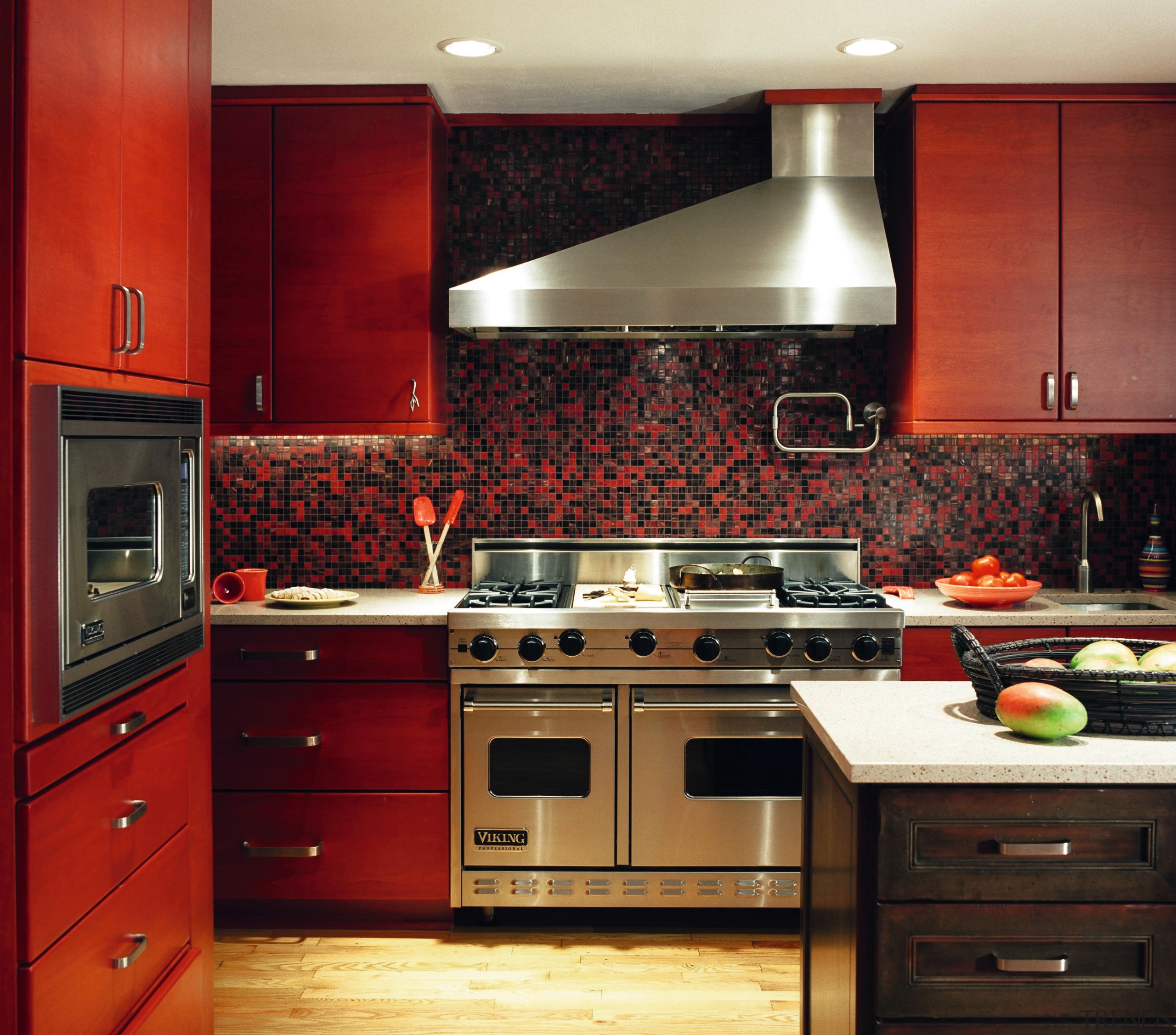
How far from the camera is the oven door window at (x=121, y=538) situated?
1707mm

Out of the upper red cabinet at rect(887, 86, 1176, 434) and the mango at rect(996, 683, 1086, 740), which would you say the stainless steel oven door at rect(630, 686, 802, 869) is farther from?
the mango at rect(996, 683, 1086, 740)

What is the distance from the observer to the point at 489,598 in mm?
3131

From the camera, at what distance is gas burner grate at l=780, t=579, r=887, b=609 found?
3.06 metres

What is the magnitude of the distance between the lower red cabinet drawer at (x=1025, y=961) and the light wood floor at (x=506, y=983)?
1121mm

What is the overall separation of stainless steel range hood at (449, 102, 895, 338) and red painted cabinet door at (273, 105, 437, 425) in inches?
9.4

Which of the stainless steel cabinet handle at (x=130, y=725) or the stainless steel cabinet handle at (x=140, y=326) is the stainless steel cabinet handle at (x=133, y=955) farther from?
the stainless steel cabinet handle at (x=140, y=326)

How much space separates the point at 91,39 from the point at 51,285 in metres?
0.46

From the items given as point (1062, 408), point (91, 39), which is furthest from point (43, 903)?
point (1062, 408)

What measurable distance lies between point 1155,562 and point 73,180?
3333mm

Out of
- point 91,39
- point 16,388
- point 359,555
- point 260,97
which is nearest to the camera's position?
point 16,388

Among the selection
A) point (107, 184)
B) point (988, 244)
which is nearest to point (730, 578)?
point (988, 244)

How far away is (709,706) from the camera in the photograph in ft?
9.80

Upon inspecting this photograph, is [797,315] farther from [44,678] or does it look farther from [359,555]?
[44,678]

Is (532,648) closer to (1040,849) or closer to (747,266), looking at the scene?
(747,266)
